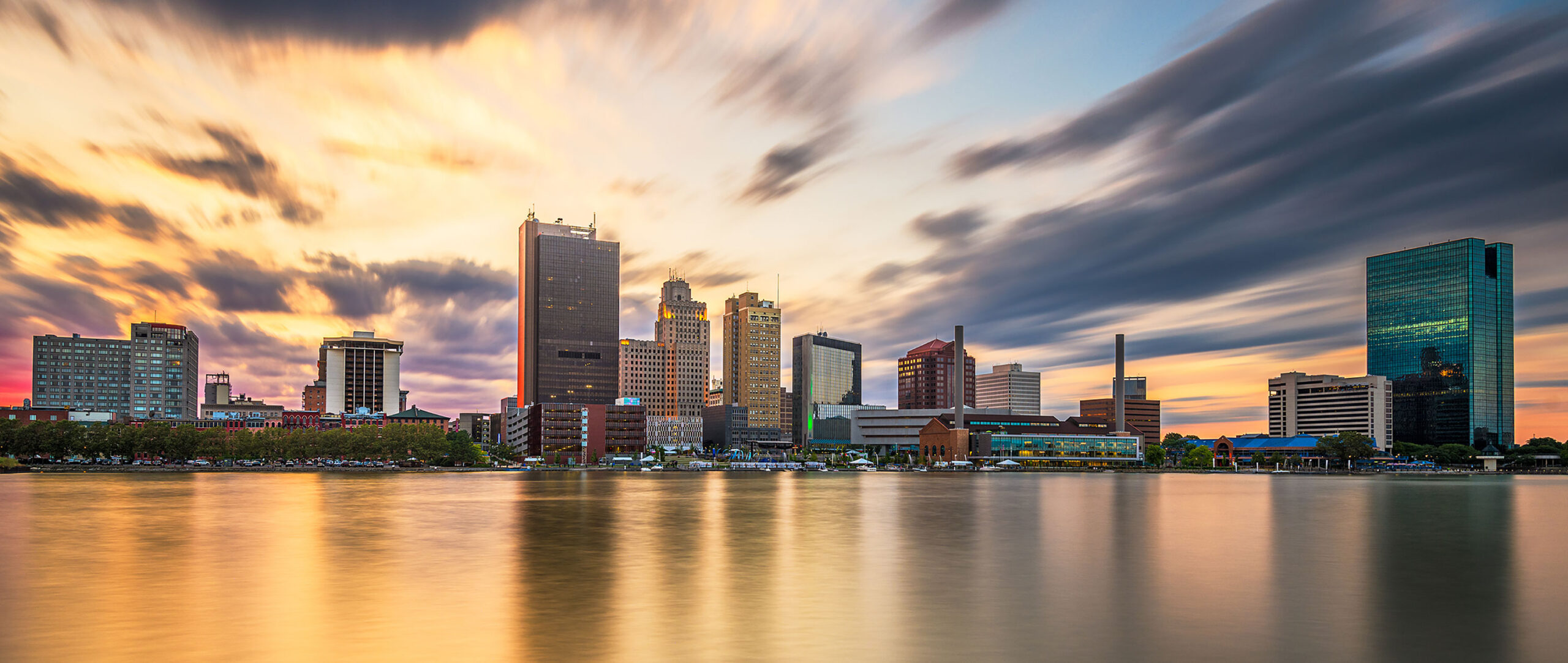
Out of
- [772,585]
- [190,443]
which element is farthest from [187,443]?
[772,585]

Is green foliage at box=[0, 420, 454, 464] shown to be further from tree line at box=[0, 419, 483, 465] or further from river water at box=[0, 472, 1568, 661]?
river water at box=[0, 472, 1568, 661]

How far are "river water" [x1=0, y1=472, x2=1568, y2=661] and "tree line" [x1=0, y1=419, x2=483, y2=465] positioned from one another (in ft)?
430

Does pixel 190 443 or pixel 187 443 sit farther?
pixel 190 443

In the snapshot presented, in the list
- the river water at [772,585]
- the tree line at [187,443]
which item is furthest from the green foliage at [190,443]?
the river water at [772,585]

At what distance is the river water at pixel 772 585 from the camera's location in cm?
2164

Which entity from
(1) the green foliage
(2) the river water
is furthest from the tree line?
(2) the river water

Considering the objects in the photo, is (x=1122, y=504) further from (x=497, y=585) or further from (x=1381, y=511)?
(x=497, y=585)

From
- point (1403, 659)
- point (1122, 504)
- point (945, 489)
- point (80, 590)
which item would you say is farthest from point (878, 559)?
point (945, 489)

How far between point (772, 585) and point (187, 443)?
644ft

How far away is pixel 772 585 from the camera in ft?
101

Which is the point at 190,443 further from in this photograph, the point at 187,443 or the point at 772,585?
the point at 772,585

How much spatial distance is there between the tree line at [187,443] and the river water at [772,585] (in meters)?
131

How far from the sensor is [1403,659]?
2061 cm

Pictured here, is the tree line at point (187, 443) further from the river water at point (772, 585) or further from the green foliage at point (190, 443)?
the river water at point (772, 585)
